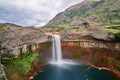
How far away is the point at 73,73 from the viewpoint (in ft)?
209

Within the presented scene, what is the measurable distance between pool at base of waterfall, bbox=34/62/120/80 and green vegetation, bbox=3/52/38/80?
12.3 feet

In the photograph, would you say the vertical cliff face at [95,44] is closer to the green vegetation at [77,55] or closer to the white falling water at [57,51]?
the white falling water at [57,51]

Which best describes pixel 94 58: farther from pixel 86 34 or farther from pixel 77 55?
pixel 86 34

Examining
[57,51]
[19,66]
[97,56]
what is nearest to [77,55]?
[57,51]

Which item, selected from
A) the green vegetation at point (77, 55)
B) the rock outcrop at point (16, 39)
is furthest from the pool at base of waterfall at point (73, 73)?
the rock outcrop at point (16, 39)

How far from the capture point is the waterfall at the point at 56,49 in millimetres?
80312

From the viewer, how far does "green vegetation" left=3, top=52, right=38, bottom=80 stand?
170 feet

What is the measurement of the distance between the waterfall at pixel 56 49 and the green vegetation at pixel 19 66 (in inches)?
618

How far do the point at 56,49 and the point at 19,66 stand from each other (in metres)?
26.8

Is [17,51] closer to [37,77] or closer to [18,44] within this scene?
[18,44]

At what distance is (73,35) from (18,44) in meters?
26.6

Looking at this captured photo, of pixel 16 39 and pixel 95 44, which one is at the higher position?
pixel 16 39

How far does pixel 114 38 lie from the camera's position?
72.2 m

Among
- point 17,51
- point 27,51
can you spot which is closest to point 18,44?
point 17,51
